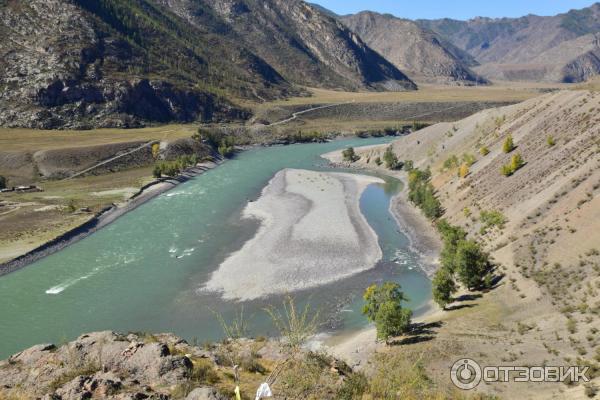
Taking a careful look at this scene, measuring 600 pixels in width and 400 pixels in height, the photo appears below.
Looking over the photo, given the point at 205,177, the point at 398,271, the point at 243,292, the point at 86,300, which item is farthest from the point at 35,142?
the point at 398,271

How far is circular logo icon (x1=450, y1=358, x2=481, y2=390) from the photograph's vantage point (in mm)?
23477

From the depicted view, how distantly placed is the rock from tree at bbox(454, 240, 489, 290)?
3204 cm

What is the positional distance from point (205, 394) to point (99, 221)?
6382 centimetres

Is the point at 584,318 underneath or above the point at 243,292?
above

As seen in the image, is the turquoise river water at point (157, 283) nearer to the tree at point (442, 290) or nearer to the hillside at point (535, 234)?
the tree at point (442, 290)

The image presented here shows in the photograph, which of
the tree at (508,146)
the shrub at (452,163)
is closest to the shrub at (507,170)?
the tree at (508,146)

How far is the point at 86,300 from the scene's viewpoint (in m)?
45.8

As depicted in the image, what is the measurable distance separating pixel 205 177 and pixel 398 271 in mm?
67199

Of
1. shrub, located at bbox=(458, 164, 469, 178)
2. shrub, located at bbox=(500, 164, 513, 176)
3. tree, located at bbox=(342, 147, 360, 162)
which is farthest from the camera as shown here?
tree, located at bbox=(342, 147, 360, 162)

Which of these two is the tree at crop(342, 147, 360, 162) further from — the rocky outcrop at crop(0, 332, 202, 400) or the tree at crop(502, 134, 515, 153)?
the rocky outcrop at crop(0, 332, 202, 400)

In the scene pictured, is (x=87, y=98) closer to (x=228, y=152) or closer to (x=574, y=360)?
(x=228, y=152)

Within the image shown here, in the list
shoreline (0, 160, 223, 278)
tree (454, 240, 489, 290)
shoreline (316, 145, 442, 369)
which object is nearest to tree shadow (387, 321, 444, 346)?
shoreline (316, 145, 442, 369)

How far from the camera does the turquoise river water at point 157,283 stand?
40.8m

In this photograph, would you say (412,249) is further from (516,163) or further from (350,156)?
(350,156)
